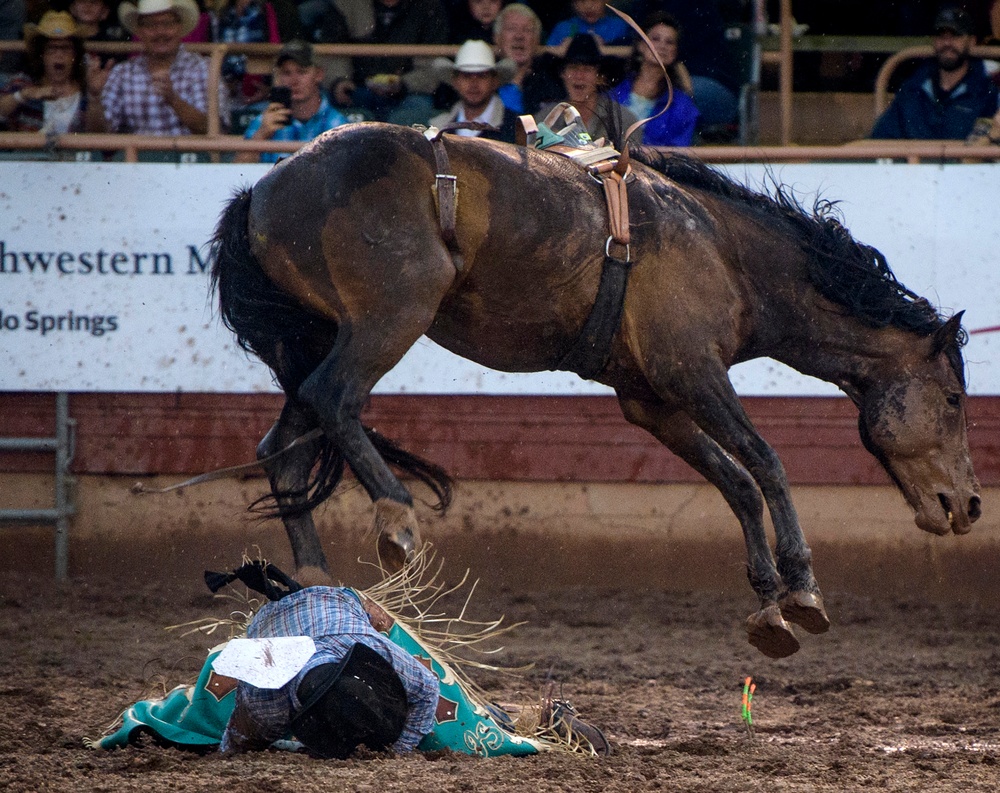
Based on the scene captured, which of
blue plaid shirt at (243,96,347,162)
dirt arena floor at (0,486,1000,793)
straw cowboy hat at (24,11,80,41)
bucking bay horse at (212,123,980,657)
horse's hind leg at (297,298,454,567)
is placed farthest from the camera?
straw cowboy hat at (24,11,80,41)

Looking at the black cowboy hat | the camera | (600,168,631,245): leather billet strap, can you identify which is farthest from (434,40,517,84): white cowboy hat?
the black cowboy hat

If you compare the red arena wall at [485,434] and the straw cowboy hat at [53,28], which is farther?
the straw cowboy hat at [53,28]

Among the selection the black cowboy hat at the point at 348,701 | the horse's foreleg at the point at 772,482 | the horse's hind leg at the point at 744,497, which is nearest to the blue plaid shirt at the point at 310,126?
the horse's hind leg at the point at 744,497

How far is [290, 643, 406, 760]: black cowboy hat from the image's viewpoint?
3621mm

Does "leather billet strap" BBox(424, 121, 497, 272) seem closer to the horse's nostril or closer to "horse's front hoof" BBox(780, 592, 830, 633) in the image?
"horse's front hoof" BBox(780, 592, 830, 633)

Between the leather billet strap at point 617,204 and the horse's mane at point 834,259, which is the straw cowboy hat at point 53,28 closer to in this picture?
the horse's mane at point 834,259

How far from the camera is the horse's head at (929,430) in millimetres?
4832

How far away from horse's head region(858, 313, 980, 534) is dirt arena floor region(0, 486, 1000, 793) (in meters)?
0.83

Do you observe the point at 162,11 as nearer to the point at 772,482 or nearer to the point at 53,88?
the point at 53,88

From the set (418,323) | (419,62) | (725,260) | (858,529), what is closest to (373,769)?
(418,323)

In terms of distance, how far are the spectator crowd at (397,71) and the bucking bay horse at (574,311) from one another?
244 cm

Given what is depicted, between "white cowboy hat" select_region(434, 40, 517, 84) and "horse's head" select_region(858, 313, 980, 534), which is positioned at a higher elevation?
"white cowboy hat" select_region(434, 40, 517, 84)

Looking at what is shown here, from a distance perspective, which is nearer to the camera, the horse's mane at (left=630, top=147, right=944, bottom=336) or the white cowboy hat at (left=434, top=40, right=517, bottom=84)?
the horse's mane at (left=630, top=147, right=944, bottom=336)

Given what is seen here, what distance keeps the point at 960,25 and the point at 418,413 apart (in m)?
3.65
